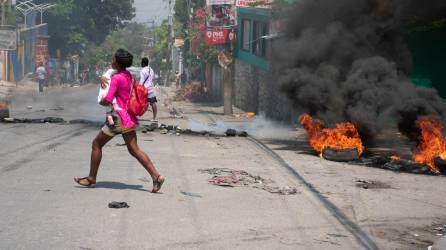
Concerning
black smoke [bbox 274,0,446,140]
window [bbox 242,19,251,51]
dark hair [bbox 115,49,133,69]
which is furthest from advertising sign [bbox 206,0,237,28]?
dark hair [bbox 115,49,133,69]

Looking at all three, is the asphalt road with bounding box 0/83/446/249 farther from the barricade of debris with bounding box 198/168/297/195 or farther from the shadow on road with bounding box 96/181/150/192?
the barricade of debris with bounding box 198/168/297/195

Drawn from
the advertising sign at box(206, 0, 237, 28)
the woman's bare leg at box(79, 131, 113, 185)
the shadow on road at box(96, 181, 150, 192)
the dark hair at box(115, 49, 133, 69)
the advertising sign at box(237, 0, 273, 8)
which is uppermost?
the advertising sign at box(237, 0, 273, 8)

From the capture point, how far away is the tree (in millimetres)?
67775

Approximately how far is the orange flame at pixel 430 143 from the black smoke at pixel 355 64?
0.32 meters

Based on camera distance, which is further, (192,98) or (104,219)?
(192,98)

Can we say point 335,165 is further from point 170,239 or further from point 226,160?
point 170,239

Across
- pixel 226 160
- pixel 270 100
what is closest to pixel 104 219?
pixel 226 160

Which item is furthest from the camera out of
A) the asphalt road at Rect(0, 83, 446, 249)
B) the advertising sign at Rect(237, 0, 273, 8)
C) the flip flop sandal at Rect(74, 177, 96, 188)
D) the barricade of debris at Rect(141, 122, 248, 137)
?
the advertising sign at Rect(237, 0, 273, 8)

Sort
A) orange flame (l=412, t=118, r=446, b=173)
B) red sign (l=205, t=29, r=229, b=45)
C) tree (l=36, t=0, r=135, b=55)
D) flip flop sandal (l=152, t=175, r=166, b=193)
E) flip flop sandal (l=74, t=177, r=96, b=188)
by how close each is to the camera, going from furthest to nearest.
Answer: tree (l=36, t=0, r=135, b=55) < red sign (l=205, t=29, r=229, b=45) < orange flame (l=412, t=118, r=446, b=173) < flip flop sandal (l=74, t=177, r=96, b=188) < flip flop sandal (l=152, t=175, r=166, b=193)

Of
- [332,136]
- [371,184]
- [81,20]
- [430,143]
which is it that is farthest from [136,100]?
[81,20]

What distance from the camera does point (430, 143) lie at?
469 inches

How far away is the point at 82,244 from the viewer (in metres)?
6.18

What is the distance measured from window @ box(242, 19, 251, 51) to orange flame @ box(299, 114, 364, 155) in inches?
768

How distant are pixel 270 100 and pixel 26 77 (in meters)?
36.8
